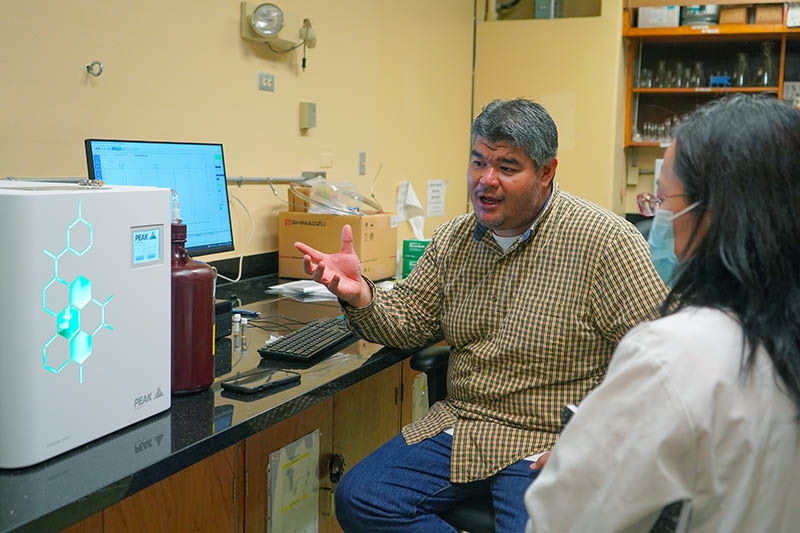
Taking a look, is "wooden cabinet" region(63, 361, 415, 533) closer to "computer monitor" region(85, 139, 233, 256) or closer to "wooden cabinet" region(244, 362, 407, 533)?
"wooden cabinet" region(244, 362, 407, 533)

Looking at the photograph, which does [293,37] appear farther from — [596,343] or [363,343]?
[596,343]

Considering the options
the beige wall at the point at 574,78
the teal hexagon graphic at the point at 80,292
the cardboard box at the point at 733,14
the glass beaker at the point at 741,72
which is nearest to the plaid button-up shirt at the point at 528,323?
the teal hexagon graphic at the point at 80,292

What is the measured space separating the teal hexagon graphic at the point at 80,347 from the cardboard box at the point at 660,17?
391 centimetres

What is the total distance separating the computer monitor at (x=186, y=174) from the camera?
183cm

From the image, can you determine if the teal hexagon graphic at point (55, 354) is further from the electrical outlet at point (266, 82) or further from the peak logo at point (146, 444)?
the electrical outlet at point (266, 82)

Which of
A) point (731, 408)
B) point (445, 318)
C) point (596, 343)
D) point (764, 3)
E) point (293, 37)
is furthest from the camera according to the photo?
point (764, 3)

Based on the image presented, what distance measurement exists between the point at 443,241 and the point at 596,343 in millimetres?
457

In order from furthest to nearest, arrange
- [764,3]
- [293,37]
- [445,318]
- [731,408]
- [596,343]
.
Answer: [764,3], [293,37], [445,318], [596,343], [731,408]

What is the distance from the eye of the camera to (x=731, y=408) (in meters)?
0.83

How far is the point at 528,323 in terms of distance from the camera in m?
1.74

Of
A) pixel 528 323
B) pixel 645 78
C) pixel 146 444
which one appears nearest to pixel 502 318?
pixel 528 323

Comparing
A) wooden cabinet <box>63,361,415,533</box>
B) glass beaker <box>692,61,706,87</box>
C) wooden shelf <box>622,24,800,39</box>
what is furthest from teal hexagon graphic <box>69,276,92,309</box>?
glass beaker <box>692,61,706,87</box>

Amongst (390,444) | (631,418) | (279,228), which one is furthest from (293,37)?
(631,418)

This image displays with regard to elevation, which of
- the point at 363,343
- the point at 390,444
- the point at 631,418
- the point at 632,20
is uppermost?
the point at 632,20
